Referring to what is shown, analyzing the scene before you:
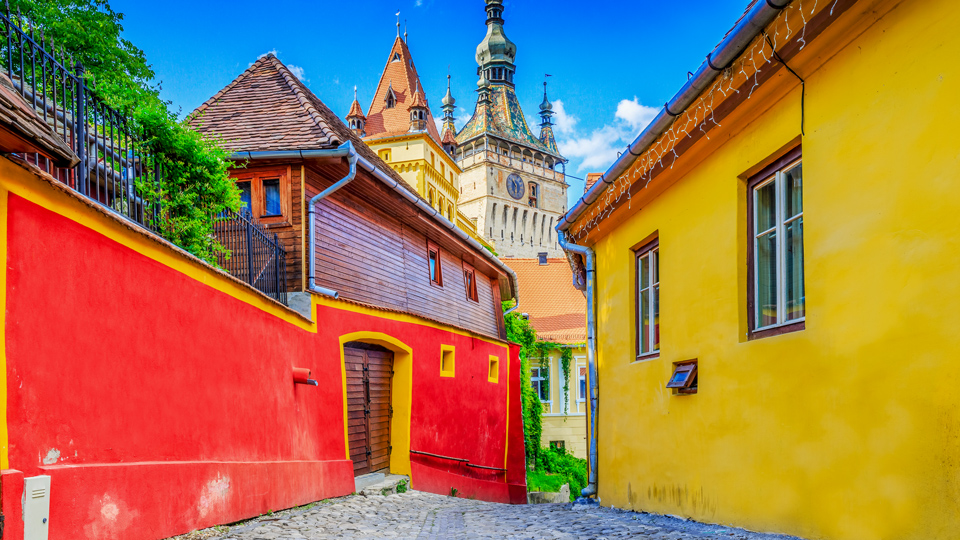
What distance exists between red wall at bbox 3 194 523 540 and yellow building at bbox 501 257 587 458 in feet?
86.5

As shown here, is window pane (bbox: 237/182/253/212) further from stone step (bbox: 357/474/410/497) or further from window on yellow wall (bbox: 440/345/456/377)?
window on yellow wall (bbox: 440/345/456/377)

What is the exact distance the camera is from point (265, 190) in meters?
12.0

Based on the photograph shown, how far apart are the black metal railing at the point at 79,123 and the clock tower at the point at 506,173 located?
81.9m

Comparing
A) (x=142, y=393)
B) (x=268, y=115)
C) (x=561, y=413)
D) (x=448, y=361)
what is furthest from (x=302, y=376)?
(x=561, y=413)

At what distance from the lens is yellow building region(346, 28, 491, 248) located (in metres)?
62.9

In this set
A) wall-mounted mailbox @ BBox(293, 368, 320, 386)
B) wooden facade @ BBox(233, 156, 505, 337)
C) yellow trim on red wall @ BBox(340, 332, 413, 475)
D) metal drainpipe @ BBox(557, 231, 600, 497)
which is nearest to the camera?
wall-mounted mailbox @ BBox(293, 368, 320, 386)

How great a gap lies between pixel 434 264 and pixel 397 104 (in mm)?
50331

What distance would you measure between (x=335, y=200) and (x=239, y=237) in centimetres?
246

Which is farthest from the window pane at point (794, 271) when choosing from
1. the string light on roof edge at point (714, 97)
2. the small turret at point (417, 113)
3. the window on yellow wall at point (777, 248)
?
the small turret at point (417, 113)

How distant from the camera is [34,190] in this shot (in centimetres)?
465

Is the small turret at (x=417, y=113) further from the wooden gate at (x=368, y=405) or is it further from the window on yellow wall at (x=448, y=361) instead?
the wooden gate at (x=368, y=405)

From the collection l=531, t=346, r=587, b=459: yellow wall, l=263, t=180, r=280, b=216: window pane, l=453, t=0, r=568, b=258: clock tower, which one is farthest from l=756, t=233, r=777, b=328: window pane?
l=453, t=0, r=568, b=258: clock tower

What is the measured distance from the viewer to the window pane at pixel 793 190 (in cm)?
532

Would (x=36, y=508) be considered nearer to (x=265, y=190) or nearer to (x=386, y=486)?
(x=386, y=486)
